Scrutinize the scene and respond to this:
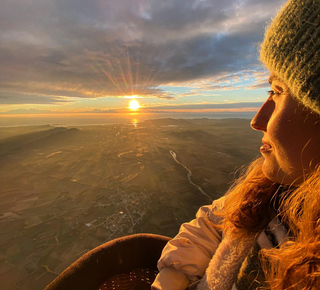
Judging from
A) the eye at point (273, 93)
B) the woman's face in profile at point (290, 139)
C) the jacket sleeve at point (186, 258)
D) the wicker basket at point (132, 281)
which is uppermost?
the eye at point (273, 93)

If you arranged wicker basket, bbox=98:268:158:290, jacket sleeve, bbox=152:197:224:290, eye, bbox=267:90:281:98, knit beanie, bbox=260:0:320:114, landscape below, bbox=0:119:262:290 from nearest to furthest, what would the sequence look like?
1. knit beanie, bbox=260:0:320:114
2. eye, bbox=267:90:281:98
3. jacket sleeve, bbox=152:197:224:290
4. wicker basket, bbox=98:268:158:290
5. landscape below, bbox=0:119:262:290

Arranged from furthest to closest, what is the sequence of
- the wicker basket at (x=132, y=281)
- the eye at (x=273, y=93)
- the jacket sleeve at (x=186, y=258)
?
the wicker basket at (x=132, y=281) < the jacket sleeve at (x=186, y=258) < the eye at (x=273, y=93)

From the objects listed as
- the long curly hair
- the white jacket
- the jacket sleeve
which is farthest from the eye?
the jacket sleeve

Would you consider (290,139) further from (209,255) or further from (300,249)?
(209,255)

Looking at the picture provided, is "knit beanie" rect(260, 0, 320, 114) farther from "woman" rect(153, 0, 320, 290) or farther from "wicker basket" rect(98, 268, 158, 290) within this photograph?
"wicker basket" rect(98, 268, 158, 290)

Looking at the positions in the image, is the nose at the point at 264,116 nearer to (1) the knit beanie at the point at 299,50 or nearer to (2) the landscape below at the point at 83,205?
(1) the knit beanie at the point at 299,50

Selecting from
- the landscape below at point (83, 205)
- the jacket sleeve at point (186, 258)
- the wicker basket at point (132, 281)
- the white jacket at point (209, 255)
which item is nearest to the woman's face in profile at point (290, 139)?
the white jacket at point (209, 255)
